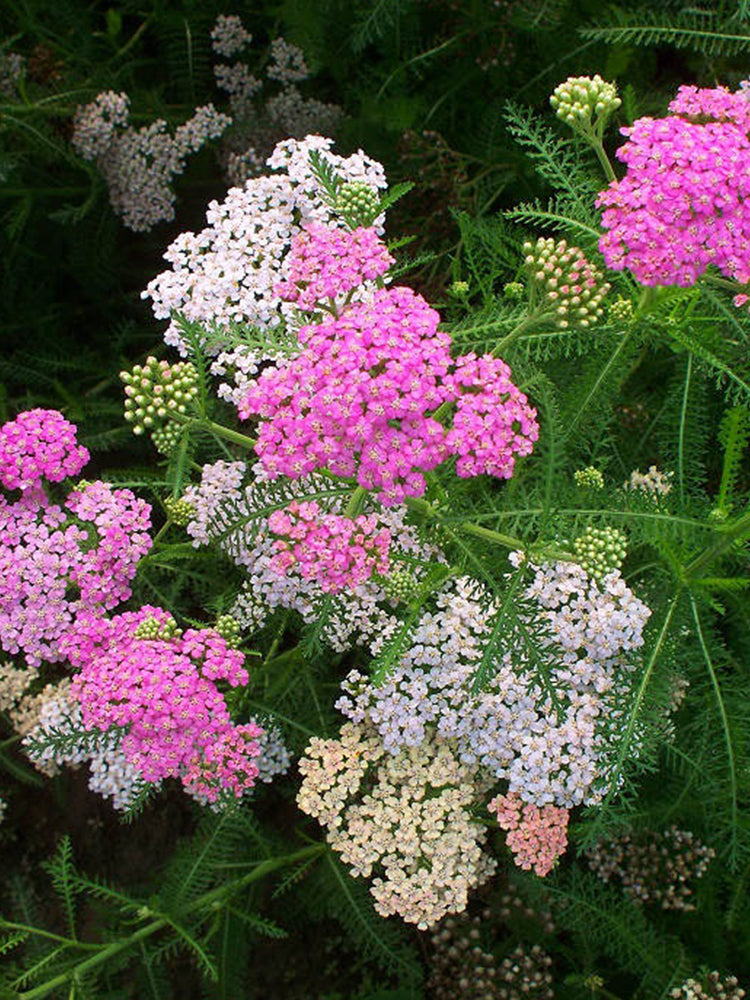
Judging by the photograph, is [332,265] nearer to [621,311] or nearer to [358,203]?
[358,203]

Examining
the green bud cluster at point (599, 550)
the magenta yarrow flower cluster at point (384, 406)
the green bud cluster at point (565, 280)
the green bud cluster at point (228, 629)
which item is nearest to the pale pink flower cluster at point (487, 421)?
the magenta yarrow flower cluster at point (384, 406)

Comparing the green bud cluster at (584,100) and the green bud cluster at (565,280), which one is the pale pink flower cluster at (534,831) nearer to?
the green bud cluster at (565,280)

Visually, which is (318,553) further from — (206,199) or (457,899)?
(206,199)

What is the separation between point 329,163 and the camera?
3.69 metres

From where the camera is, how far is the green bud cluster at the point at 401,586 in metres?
3.54

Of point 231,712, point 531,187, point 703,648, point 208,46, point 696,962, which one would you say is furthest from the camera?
point 208,46

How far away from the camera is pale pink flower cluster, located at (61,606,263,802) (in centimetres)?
335

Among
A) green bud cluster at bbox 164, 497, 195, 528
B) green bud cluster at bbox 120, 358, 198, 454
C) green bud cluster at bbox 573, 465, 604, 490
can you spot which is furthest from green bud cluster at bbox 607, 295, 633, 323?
green bud cluster at bbox 164, 497, 195, 528

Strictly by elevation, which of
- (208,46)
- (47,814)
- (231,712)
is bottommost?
(47,814)

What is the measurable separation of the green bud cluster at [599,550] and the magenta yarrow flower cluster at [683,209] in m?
0.88

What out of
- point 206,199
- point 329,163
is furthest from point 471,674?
point 206,199

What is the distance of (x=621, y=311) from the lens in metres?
→ 3.44

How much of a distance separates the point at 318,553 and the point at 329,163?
1.66 m

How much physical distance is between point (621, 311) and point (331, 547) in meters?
1.43
